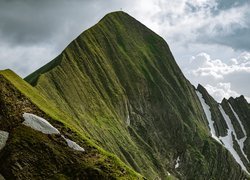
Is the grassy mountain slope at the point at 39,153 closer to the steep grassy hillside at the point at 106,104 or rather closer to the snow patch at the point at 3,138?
the snow patch at the point at 3,138

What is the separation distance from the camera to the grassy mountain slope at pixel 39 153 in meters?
66.6

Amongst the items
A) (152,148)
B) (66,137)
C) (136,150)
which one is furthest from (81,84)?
(66,137)

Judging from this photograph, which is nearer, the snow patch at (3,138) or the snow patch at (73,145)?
the snow patch at (3,138)

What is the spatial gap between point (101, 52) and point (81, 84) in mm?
36110

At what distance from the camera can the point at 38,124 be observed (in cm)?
7262

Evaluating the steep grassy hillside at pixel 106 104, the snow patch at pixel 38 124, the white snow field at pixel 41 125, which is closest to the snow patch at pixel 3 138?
the snow patch at pixel 38 124

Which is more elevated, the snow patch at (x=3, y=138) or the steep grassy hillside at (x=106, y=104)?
the steep grassy hillside at (x=106, y=104)

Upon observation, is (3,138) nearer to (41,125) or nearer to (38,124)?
(38,124)

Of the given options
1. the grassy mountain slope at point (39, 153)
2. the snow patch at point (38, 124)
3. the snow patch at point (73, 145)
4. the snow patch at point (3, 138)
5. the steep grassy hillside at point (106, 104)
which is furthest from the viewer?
the steep grassy hillside at point (106, 104)

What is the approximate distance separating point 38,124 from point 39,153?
212 inches

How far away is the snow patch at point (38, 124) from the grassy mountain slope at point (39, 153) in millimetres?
820

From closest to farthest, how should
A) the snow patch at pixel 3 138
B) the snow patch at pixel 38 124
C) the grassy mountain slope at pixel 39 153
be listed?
the grassy mountain slope at pixel 39 153 < the snow patch at pixel 3 138 < the snow patch at pixel 38 124

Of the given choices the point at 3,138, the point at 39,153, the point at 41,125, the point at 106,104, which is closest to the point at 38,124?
the point at 41,125

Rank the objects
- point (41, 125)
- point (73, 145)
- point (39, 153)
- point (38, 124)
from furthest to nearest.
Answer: point (73, 145)
point (41, 125)
point (38, 124)
point (39, 153)
